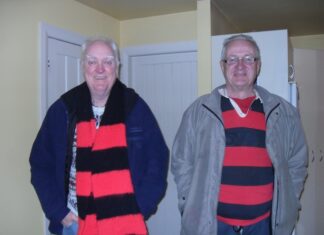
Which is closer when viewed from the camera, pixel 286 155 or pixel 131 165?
pixel 131 165

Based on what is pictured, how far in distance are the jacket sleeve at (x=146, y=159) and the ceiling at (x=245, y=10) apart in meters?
1.40

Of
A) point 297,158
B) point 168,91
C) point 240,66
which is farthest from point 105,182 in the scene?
point 168,91

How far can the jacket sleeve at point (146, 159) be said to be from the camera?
1437 millimetres

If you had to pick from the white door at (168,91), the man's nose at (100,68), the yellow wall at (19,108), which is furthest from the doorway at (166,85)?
the man's nose at (100,68)

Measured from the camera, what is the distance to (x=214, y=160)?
5.03 ft

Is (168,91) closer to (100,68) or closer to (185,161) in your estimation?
(185,161)

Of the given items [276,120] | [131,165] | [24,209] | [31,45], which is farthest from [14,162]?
[276,120]

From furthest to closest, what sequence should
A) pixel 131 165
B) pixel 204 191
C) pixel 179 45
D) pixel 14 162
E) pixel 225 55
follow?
1. pixel 179 45
2. pixel 14 162
3. pixel 225 55
4. pixel 204 191
5. pixel 131 165

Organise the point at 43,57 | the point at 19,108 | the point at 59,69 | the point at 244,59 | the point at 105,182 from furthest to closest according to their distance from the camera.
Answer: the point at 59,69
the point at 43,57
the point at 19,108
the point at 244,59
the point at 105,182

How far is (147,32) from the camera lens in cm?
298

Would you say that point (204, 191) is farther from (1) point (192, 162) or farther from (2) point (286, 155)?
(2) point (286, 155)

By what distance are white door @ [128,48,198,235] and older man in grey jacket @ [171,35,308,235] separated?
1.25 metres

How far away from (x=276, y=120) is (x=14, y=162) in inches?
60.1

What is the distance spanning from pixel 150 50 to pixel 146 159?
169 cm
